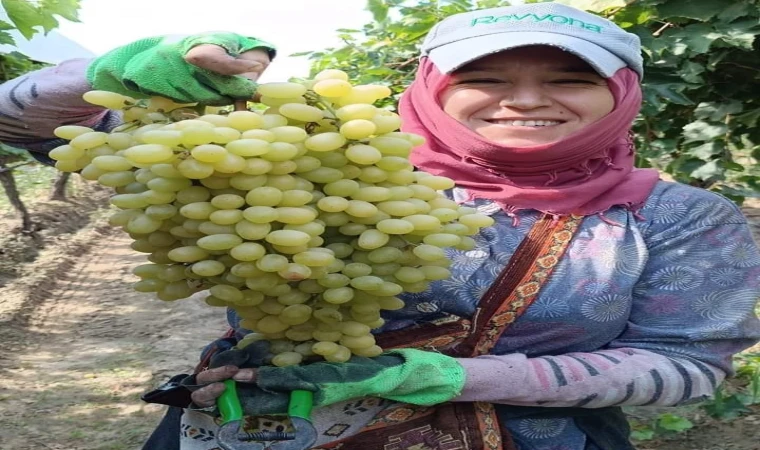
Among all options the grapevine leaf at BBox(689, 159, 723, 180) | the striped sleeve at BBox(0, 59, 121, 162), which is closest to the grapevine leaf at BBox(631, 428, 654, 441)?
the grapevine leaf at BBox(689, 159, 723, 180)

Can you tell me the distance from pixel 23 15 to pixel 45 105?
244cm

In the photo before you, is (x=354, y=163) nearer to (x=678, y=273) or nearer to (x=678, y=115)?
(x=678, y=273)

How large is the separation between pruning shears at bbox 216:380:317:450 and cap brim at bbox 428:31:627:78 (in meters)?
0.69

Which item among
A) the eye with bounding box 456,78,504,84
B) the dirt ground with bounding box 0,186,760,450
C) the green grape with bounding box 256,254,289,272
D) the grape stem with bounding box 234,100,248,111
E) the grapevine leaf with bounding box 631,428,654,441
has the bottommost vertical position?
the dirt ground with bounding box 0,186,760,450

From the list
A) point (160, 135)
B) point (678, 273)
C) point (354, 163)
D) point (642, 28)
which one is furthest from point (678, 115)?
point (160, 135)

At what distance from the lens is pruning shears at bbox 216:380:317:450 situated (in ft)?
4.34

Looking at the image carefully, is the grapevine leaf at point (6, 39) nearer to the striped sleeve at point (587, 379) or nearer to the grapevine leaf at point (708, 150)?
the grapevine leaf at point (708, 150)

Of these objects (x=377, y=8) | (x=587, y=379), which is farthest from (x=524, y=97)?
(x=377, y=8)

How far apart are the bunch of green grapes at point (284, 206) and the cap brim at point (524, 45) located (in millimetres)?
368

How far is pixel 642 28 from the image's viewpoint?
277 centimetres

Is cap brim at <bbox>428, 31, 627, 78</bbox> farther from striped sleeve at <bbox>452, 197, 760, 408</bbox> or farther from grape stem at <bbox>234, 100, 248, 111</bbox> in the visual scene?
grape stem at <bbox>234, 100, 248, 111</bbox>

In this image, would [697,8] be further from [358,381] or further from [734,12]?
[358,381]

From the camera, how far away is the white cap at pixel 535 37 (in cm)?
156

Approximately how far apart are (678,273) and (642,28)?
1.37 metres
